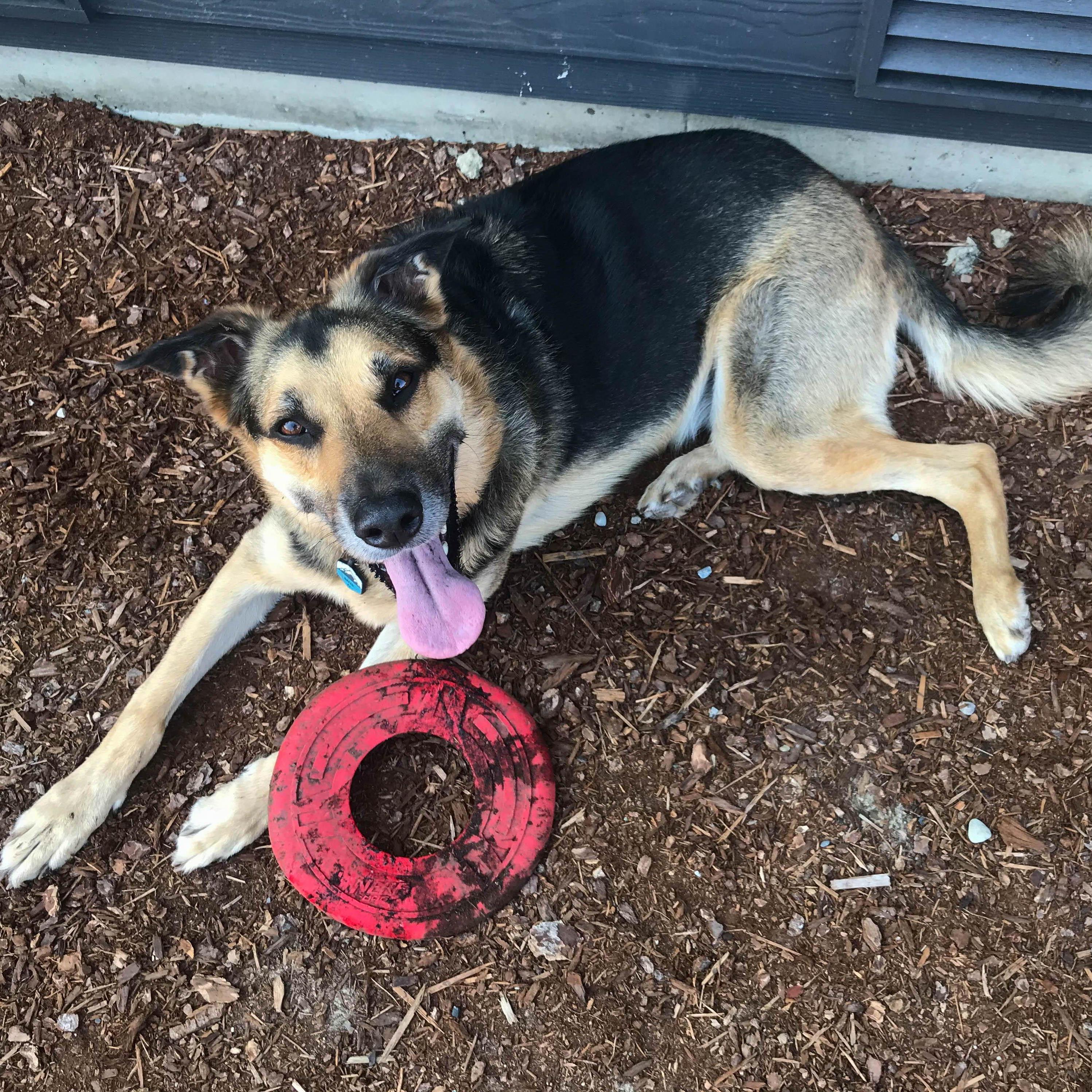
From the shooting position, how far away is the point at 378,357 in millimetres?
2699

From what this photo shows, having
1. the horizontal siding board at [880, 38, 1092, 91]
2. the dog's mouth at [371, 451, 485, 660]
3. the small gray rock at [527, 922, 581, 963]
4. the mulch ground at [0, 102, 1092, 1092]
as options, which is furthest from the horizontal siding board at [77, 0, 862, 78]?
the small gray rock at [527, 922, 581, 963]

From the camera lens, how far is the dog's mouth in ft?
9.94

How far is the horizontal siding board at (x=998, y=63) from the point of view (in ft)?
12.4

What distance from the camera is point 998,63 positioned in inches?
150

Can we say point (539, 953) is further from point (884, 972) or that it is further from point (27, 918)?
point (27, 918)

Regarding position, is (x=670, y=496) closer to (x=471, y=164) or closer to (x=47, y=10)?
(x=471, y=164)

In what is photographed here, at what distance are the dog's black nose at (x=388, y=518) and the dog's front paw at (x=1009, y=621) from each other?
2.51 meters

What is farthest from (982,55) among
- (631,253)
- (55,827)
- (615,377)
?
(55,827)

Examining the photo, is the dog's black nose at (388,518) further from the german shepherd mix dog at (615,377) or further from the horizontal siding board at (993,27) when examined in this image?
the horizontal siding board at (993,27)

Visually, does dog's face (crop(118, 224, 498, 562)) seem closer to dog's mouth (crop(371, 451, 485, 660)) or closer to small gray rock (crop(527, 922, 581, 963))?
dog's mouth (crop(371, 451, 485, 660))

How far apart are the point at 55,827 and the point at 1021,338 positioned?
4557mm

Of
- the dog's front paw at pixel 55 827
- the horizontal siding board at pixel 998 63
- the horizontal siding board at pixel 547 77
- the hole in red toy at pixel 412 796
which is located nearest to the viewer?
the dog's front paw at pixel 55 827

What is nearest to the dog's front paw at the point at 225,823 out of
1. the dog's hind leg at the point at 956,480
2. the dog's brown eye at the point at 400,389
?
the dog's brown eye at the point at 400,389

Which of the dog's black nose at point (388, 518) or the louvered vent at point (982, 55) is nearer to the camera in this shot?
the dog's black nose at point (388, 518)
